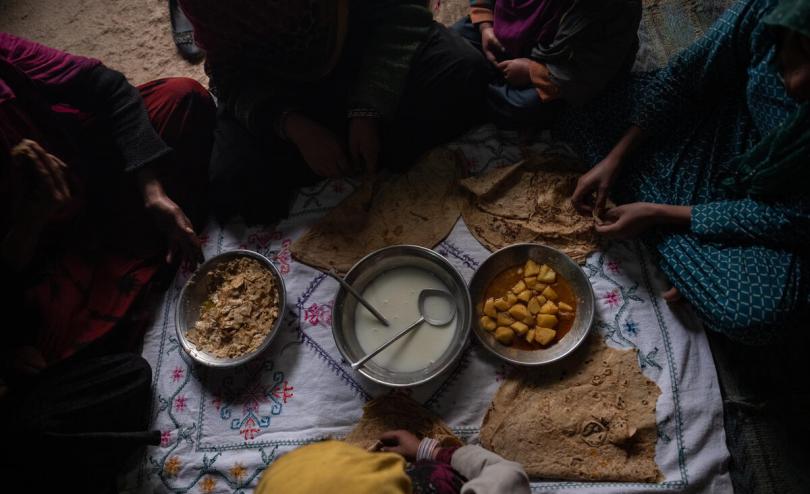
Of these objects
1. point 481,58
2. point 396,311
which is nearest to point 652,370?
point 396,311

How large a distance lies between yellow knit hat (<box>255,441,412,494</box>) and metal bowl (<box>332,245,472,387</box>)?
0.36 m

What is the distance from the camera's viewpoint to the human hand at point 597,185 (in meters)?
1.37

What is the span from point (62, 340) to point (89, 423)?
0.80 feet

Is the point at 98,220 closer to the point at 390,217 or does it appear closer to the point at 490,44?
the point at 390,217

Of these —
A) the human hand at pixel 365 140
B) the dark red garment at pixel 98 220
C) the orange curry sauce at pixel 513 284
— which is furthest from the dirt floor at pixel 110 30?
the orange curry sauce at pixel 513 284

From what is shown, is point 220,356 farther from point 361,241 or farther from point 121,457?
point 361,241

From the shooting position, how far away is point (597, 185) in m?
1.39

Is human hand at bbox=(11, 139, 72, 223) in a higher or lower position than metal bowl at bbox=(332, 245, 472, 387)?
higher

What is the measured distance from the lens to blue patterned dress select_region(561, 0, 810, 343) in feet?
3.64

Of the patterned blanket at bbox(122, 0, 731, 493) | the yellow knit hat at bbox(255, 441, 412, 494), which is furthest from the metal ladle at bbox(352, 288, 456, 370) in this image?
the yellow knit hat at bbox(255, 441, 412, 494)

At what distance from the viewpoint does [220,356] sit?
134 centimetres

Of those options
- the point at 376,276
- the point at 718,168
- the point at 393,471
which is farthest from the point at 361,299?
the point at 718,168

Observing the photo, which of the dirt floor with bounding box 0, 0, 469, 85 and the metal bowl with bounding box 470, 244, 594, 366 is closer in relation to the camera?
the metal bowl with bounding box 470, 244, 594, 366

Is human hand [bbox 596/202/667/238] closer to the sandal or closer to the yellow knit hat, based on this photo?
the yellow knit hat
